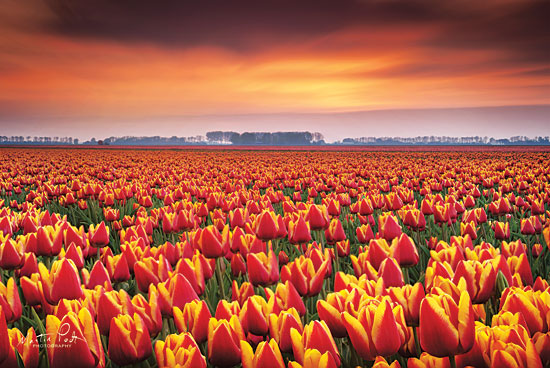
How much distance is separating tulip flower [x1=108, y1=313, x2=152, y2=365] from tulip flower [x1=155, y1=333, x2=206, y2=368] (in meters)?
0.16

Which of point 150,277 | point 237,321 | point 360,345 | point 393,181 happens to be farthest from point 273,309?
point 393,181

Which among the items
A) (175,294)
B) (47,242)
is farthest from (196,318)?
(47,242)

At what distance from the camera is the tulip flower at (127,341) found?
142 cm

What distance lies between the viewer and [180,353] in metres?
1.31

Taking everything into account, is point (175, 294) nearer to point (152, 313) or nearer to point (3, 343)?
point (152, 313)

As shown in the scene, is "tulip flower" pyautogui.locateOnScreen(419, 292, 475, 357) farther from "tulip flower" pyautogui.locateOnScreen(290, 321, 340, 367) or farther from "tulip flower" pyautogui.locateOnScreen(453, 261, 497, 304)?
"tulip flower" pyautogui.locateOnScreen(453, 261, 497, 304)

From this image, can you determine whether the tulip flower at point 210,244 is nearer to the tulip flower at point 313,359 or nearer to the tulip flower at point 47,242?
the tulip flower at point 47,242

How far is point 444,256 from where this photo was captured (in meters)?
2.26

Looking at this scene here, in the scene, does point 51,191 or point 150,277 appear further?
point 51,191

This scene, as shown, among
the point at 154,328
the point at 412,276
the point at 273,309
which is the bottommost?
the point at 412,276

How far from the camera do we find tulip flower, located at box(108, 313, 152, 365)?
4.67 ft

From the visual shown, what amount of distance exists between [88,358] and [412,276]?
3.00 m

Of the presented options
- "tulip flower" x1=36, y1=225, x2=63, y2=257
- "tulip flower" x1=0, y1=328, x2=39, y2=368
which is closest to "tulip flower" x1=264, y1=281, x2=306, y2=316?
"tulip flower" x1=0, y1=328, x2=39, y2=368

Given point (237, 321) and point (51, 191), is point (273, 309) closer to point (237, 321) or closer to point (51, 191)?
point (237, 321)
